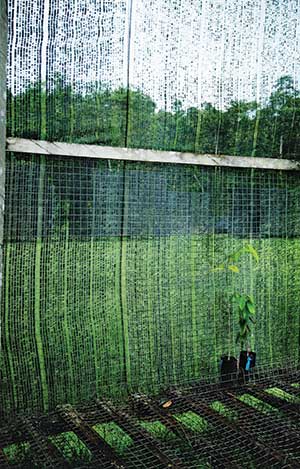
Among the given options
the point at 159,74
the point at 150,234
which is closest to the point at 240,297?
the point at 150,234

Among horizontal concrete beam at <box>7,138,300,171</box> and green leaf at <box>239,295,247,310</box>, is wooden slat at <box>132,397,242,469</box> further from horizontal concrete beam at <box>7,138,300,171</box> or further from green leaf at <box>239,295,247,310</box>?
horizontal concrete beam at <box>7,138,300,171</box>

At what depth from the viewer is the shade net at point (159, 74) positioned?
241 cm

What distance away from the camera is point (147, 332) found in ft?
9.14

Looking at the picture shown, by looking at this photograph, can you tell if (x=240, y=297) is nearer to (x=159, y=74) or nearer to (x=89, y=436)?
(x=89, y=436)

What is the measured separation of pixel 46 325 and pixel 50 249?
37cm

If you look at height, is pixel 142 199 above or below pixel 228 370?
above

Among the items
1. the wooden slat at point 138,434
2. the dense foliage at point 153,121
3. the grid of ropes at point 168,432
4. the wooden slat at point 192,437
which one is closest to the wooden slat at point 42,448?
the grid of ropes at point 168,432

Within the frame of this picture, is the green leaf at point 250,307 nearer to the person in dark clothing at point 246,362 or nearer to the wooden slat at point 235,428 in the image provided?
the person in dark clothing at point 246,362

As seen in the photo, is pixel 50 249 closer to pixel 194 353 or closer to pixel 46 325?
pixel 46 325

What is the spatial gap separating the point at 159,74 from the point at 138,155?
45 cm

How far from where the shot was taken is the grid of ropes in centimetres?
205

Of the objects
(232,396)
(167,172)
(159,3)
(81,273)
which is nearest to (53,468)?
(81,273)

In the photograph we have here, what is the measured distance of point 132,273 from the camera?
2734 mm

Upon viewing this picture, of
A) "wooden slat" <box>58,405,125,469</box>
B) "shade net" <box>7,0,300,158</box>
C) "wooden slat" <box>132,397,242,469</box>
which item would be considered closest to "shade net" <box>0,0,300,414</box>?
"shade net" <box>7,0,300,158</box>
